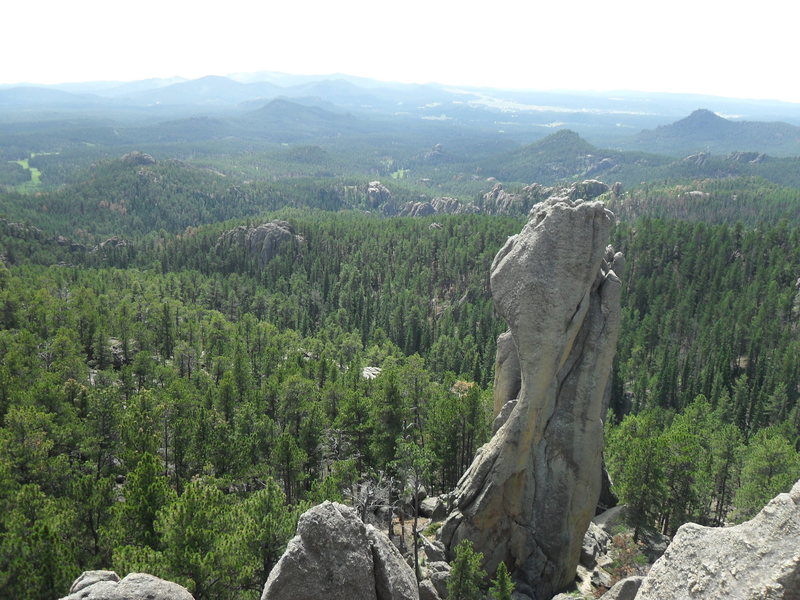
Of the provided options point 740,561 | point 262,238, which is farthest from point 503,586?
point 262,238

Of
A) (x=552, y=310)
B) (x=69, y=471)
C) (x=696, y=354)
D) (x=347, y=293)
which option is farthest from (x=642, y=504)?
(x=347, y=293)

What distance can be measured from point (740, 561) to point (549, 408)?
18.3 metres

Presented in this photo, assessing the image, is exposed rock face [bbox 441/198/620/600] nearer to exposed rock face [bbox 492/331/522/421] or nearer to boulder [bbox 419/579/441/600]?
exposed rock face [bbox 492/331/522/421]

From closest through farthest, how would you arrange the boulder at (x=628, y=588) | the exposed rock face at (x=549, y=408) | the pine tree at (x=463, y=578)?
1. the boulder at (x=628, y=588)
2. the pine tree at (x=463, y=578)
3. the exposed rock face at (x=549, y=408)

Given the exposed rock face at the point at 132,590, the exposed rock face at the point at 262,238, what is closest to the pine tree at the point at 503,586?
the exposed rock face at the point at 132,590

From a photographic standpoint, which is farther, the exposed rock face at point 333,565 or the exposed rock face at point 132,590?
the exposed rock face at point 333,565

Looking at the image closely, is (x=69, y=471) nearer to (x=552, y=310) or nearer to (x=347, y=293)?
(x=552, y=310)

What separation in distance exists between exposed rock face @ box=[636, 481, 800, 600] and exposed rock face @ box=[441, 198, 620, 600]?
52.5ft

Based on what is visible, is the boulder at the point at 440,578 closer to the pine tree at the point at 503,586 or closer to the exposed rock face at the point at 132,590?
the pine tree at the point at 503,586

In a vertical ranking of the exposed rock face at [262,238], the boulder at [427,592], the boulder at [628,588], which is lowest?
the exposed rock face at [262,238]

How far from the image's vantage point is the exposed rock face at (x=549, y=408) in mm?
31578

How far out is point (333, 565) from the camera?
782 inches

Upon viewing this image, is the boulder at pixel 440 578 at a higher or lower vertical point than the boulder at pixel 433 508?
higher

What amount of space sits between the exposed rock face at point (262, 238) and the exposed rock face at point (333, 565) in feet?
567
